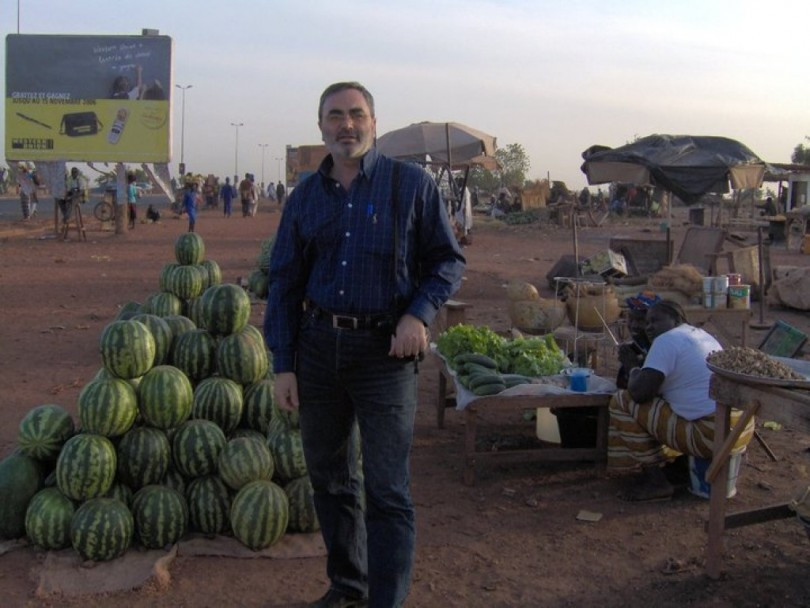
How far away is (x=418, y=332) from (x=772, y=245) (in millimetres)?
28351

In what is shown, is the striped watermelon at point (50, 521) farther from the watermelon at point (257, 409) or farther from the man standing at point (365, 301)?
the man standing at point (365, 301)

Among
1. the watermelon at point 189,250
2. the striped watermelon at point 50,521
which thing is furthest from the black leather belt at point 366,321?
the watermelon at point 189,250

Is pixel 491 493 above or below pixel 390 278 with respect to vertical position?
below

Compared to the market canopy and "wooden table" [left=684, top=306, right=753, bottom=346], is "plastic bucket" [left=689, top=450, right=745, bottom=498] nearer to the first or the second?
"wooden table" [left=684, top=306, right=753, bottom=346]

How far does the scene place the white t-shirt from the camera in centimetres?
527

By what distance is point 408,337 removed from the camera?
10.9ft

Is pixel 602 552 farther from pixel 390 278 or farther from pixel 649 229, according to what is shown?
pixel 649 229

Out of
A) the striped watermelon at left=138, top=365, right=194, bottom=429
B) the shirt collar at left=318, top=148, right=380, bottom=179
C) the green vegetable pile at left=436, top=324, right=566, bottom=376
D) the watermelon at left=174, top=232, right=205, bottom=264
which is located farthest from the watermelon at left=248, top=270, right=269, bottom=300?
the shirt collar at left=318, top=148, right=380, bottom=179

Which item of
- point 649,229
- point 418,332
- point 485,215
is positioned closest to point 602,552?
point 418,332

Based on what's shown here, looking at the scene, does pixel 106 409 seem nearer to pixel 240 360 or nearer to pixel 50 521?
pixel 50 521

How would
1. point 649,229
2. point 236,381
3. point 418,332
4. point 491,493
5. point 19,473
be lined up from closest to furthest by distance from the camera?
point 418,332 < point 19,473 < point 236,381 < point 491,493 < point 649,229

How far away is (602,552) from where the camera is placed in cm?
487

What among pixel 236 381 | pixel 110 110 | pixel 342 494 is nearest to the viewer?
pixel 342 494

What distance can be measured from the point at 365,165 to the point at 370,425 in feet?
3.46
